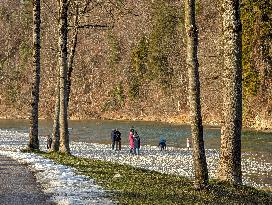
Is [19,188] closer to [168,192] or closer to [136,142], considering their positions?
[168,192]

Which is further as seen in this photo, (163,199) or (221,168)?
(221,168)

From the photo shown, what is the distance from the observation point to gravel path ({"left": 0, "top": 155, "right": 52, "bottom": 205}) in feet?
35.1

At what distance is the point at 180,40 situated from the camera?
414ft

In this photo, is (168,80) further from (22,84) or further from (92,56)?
(22,84)

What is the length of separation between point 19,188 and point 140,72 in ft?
399

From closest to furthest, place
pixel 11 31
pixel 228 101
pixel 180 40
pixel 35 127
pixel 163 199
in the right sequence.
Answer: pixel 163 199
pixel 228 101
pixel 35 127
pixel 180 40
pixel 11 31

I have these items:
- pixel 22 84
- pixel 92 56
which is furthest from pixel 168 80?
pixel 22 84

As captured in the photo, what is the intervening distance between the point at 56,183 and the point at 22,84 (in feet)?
486

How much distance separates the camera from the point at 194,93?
1251 cm

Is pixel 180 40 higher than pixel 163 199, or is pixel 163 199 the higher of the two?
pixel 180 40

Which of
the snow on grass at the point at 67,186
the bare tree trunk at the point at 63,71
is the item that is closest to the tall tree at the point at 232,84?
the snow on grass at the point at 67,186

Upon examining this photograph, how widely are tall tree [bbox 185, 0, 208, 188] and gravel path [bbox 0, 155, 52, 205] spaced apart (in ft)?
12.0

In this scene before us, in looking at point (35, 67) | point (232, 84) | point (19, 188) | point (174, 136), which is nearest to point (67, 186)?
point (19, 188)

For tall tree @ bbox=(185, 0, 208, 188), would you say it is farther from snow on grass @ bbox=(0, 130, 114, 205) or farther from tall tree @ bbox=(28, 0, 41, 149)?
tall tree @ bbox=(28, 0, 41, 149)
